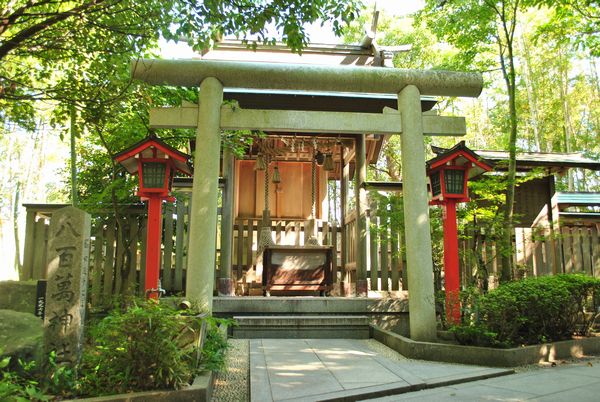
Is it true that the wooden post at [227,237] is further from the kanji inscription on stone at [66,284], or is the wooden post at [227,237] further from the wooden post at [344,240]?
the kanji inscription on stone at [66,284]

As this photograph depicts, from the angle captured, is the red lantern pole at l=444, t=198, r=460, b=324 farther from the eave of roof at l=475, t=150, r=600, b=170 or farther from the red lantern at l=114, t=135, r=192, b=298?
the eave of roof at l=475, t=150, r=600, b=170

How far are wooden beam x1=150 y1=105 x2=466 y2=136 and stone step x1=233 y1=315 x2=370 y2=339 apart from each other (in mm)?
3392

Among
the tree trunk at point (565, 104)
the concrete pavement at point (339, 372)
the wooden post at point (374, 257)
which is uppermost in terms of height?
the tree trunk at point (565, 104)

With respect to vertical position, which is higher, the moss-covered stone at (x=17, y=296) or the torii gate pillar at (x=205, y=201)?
the torii gate pillar at (x=205, y=201)

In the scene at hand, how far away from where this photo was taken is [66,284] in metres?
4.17

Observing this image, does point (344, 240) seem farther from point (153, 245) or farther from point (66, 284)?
point (66, 284)

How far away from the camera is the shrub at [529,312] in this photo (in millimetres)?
6109

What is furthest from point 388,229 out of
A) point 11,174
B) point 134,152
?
point 11,174

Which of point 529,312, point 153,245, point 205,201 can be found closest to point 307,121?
point 205,201

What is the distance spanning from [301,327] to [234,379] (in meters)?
2.74

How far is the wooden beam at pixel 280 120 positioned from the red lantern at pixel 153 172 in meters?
0.43

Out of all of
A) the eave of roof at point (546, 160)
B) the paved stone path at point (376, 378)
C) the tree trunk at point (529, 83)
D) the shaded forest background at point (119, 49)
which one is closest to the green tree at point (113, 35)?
the shaded forest background at point (119, 49)

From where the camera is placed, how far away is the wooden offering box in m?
9.93

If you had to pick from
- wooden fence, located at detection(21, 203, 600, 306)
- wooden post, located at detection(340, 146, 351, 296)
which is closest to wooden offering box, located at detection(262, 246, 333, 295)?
wooden post, located at detection(340, 146, 351, 296)
